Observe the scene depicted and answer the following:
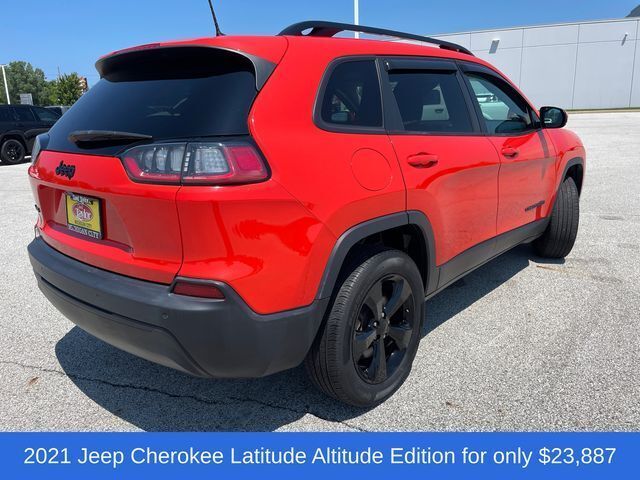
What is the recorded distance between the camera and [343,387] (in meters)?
2.31

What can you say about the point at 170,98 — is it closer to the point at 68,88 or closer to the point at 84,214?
the point at 84,214

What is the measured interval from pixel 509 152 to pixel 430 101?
2.62 feet

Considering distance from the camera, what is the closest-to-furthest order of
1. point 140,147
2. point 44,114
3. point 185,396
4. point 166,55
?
1. point 140,147
2. point 166,55
3. point 185,396
4. point 44,114

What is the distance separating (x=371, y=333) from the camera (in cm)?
242

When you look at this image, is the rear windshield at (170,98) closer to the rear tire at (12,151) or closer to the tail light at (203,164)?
the tail light at (203,164)

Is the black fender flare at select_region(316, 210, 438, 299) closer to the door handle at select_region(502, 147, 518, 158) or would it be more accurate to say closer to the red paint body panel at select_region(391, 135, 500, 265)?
the red paint body panel at select_region(391, 135, 500, 265)

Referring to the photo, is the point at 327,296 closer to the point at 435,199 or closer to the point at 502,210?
the point at 435,199

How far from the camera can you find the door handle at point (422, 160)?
252 centimetres

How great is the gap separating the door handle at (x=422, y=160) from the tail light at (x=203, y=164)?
0.91 m

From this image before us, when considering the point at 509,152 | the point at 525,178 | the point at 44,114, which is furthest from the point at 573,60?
the point at 509,152

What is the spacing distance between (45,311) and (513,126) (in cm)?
370

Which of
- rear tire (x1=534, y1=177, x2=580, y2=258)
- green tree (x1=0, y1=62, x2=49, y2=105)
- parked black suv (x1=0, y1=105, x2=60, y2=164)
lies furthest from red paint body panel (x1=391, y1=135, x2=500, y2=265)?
green tree (x1=0, y1=62, x2=49, y2=105)

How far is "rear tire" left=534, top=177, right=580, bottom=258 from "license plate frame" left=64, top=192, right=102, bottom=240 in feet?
11.9

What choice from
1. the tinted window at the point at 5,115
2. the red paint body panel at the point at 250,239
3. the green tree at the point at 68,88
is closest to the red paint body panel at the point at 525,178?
the red paint body panel at the point at 250,239
